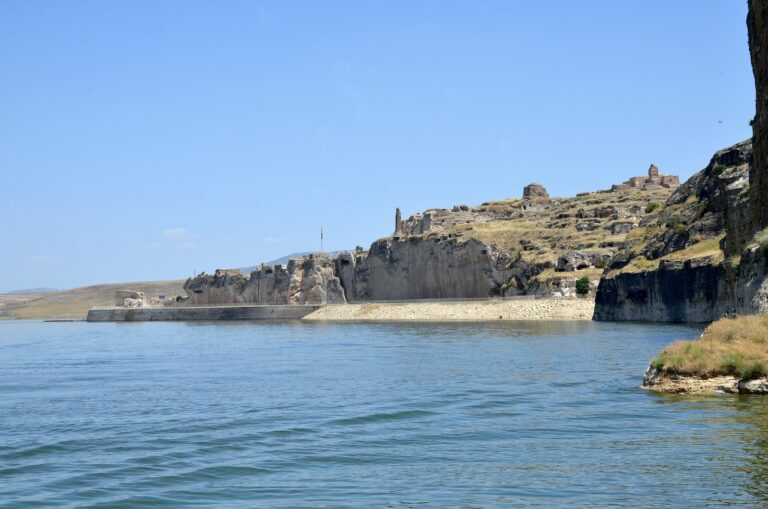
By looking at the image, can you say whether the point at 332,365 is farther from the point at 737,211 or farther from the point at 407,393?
the point at 737,211

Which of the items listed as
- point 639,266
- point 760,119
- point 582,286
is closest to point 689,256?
point 639,266

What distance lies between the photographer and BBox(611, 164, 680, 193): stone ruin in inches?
6521

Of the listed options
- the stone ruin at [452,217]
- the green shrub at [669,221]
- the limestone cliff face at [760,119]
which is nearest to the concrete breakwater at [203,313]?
the stone ruin at [452,217]

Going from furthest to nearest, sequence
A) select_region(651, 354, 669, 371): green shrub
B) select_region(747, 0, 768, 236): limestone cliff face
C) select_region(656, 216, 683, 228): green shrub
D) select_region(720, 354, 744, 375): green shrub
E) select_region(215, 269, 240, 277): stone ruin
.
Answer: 1. select_region(215, 269, 240, 277): stone ruin
2. select_region(656, 216, 683, 228): green shrub
3. select_region(747, 0, 768, 236): limestone cliff face
4. select_region(651, 354, 669, 371): green shrub
5. select_region(720, 354, 744, 375): green shrub

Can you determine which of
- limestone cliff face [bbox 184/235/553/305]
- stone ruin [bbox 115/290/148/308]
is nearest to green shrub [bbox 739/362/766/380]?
limestone cliff face [bbox 184/235/553/305]

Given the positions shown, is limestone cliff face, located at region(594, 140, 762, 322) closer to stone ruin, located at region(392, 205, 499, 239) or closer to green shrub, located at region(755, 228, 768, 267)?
green shrub, located at region(755, 228, 768, 267)

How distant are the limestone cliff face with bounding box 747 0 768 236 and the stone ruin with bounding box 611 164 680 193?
374 feet

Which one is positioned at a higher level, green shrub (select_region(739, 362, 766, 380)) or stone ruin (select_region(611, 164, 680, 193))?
stone ruin (select_region(611, 164, 680, 193))

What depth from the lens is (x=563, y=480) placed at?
18625mm

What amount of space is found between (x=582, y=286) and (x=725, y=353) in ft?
242

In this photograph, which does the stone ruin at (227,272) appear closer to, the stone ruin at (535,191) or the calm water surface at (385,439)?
the stone ruin at (535,191)

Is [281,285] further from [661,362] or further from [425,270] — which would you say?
[661,362]

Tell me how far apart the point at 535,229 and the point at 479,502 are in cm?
12086

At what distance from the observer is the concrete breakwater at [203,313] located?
145 meters
